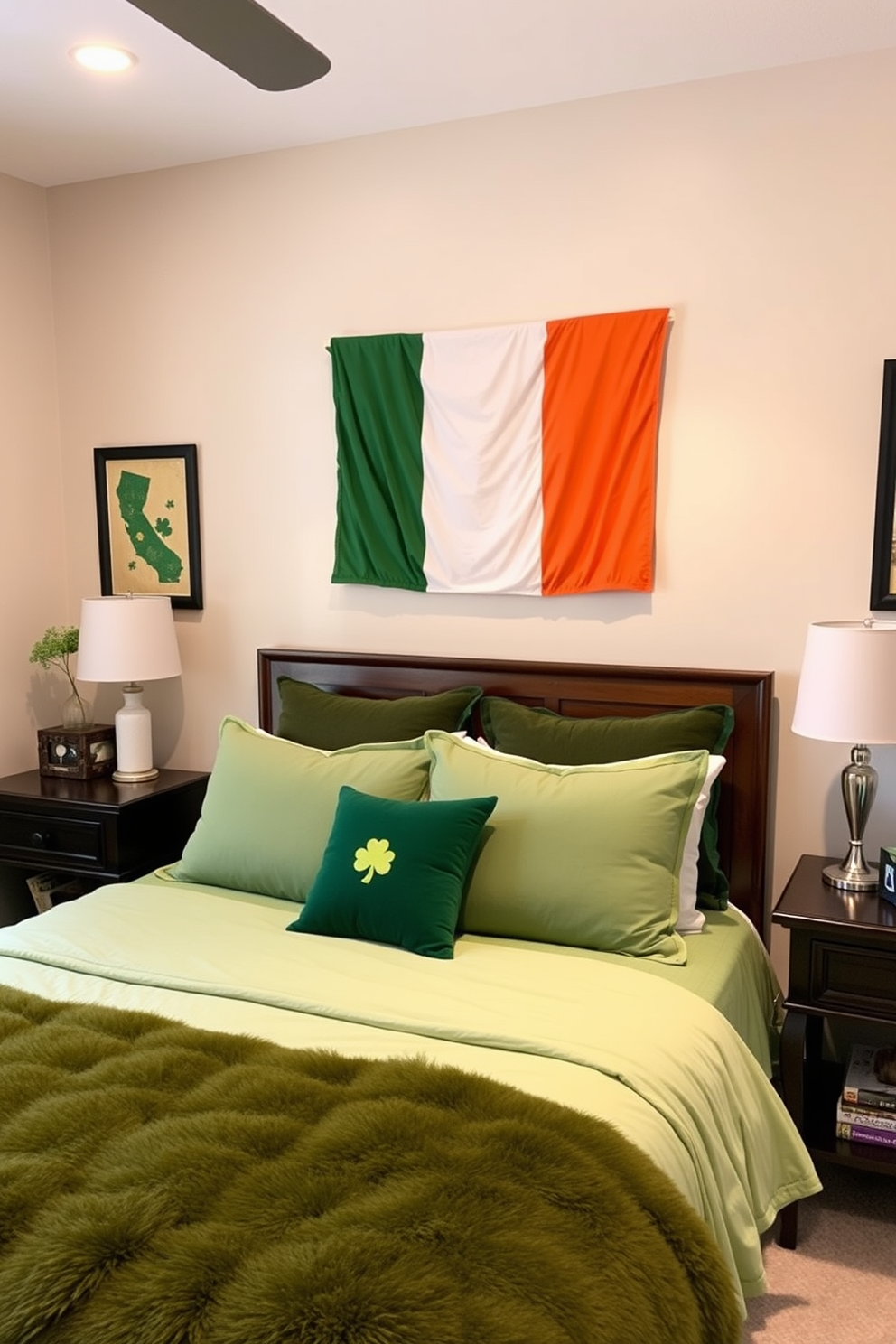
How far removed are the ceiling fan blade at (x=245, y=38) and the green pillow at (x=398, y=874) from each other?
4.95 feet

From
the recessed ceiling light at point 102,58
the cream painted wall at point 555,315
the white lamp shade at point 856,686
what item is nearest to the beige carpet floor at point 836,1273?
the cream painted wall at point 555,315

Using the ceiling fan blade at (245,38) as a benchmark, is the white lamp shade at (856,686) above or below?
below

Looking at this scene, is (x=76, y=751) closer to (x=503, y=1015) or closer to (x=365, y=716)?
(x=365, y=716)

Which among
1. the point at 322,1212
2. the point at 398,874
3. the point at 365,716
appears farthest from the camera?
the point at 365,716

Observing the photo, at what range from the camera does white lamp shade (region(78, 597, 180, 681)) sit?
3.42 meters

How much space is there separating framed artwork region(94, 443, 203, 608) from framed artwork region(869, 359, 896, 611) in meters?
2.11

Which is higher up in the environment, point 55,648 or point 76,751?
point 55,648

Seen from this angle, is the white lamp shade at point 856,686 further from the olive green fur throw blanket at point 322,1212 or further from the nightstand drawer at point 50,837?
the nightstand drawer at point 50,837

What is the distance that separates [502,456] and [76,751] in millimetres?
1678

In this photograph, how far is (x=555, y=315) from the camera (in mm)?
3102

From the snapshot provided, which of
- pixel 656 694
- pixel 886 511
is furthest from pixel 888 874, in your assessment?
pixel 886 511

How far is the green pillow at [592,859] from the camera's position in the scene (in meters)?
2.48

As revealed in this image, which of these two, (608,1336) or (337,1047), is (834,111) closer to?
(337,1047)

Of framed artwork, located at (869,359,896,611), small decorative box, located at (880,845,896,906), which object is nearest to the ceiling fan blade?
framed artwork, located at (869,359,896,611)
